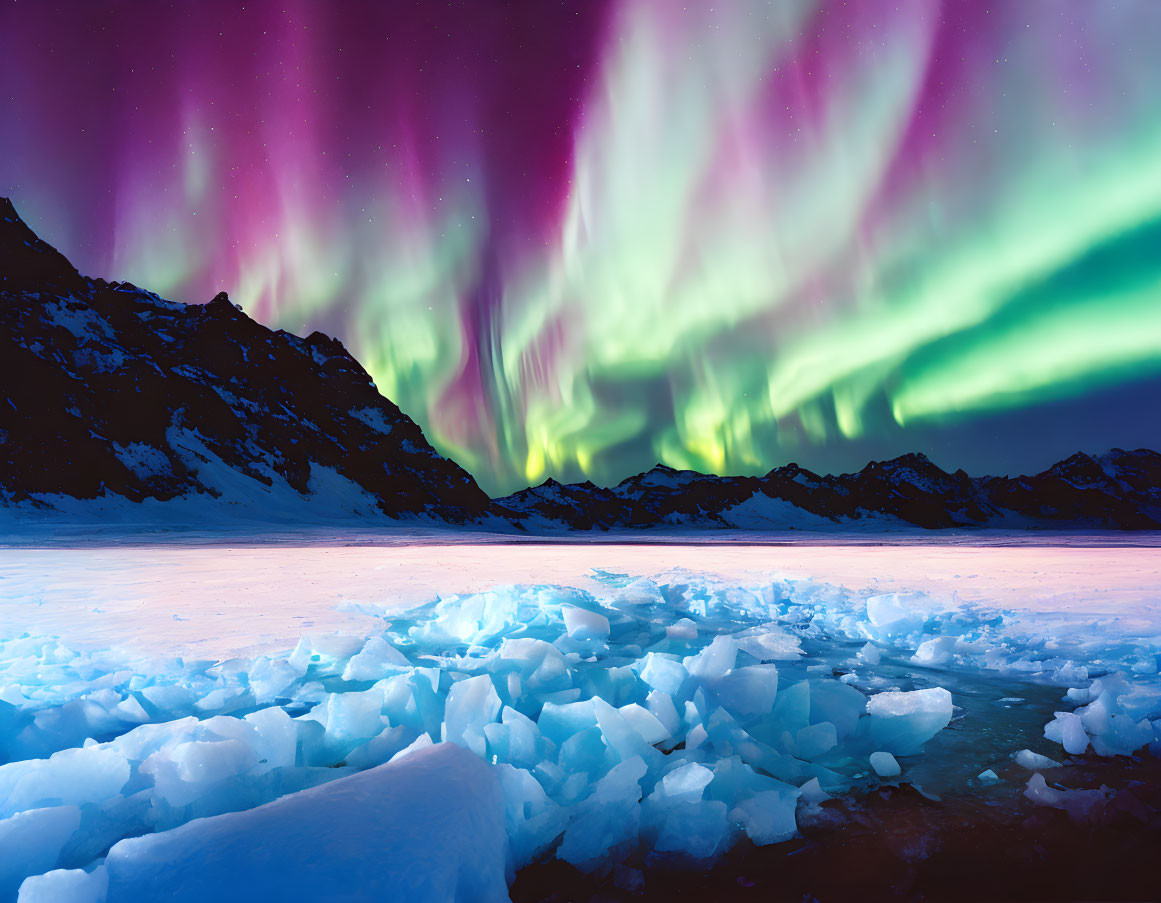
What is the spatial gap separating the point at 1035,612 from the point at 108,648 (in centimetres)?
716

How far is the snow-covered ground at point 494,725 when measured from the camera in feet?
5.18

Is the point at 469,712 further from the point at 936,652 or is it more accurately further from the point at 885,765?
the point at 936,652

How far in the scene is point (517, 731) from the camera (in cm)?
230

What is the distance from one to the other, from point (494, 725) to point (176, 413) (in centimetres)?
13950

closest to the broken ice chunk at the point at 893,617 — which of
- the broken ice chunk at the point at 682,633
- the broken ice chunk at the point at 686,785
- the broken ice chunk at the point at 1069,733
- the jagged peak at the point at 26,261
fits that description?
the broken ice chunk at the point at 682,633

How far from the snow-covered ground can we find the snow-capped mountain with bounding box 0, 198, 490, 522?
96607 millimetres

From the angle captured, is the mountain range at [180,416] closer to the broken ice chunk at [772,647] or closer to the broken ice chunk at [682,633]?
the broken ice chunk at [682,633]

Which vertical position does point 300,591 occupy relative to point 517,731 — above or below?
above

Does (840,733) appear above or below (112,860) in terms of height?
below

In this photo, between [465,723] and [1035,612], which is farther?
[1035,612]

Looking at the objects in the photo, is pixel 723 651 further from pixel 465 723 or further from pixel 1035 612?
pixel 1035 612

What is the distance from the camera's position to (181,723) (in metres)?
2.18

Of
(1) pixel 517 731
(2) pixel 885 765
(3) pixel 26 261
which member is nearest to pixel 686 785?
(1) pixel 517 731

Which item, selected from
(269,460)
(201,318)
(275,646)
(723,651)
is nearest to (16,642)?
(275,646)
